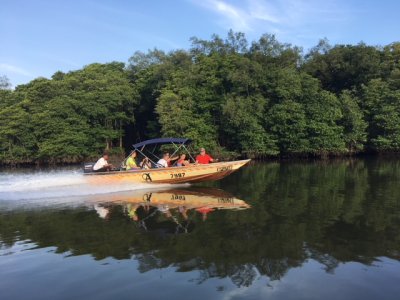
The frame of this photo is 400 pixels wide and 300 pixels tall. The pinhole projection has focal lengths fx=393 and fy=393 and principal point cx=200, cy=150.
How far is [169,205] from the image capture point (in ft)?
45.9

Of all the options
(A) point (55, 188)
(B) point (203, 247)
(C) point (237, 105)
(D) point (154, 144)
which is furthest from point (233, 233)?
(C) point (237, 105)

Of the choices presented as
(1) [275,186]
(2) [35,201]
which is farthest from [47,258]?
(1) [275,186]

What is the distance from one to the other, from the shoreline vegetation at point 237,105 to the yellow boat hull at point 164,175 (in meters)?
24.7

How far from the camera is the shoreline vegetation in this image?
144ft

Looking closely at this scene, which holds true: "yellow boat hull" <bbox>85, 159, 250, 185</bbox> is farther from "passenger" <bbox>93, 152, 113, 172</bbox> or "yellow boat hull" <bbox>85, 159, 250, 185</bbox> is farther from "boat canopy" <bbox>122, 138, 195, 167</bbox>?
"boat canopy" <bbox>122, 138, 195, 167</bbox>

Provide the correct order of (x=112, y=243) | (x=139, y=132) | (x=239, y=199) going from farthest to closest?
1. (x=139, y=132)
2. (x=239, y=199)
3. (x=112, y=243)

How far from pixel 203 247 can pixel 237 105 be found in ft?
118

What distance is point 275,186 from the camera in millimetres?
18953

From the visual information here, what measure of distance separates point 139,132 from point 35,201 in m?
45.5

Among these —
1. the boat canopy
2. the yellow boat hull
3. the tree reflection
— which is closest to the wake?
the yellow boat hull

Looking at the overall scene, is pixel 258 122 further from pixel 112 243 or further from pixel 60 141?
pixel 112 243

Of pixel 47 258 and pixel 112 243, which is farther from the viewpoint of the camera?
pixel 112 243

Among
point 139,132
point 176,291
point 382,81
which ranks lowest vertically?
point 176,291

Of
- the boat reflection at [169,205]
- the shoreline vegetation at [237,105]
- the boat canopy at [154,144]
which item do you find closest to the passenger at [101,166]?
the boat canopy at [154,144]
